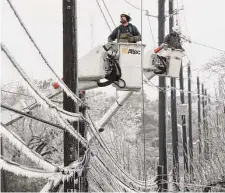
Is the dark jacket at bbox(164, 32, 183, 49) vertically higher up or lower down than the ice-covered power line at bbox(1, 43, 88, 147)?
higher up

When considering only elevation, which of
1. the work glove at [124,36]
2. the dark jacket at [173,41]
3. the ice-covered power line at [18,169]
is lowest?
the ice-covered power line at [18,169]

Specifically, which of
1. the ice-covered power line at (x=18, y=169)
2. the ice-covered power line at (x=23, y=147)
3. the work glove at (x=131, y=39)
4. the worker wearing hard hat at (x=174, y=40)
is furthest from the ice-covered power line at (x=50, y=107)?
the worker wearing hard hat at (x=174, y=40)

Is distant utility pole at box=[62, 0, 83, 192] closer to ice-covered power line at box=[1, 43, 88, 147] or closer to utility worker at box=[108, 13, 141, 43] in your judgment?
ice-covered power line at box=[1, 43, 88, 147]

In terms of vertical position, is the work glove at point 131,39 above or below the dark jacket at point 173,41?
below

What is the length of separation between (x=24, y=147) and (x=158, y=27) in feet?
35.6

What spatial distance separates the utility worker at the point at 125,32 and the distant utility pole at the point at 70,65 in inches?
91.9

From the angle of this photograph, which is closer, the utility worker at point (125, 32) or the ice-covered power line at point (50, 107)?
the ice-covered power line at point (50, 107)

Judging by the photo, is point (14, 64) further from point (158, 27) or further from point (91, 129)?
point (158, 27)

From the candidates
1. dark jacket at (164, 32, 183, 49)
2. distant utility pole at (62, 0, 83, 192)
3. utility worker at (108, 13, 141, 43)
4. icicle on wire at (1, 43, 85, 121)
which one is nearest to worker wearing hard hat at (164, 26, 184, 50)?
dark jacket at (164, 32, 183, 49)

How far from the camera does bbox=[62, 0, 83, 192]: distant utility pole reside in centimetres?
581

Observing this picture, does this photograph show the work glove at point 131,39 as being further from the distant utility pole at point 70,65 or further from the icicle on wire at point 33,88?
the icicle on wire at point 33,88

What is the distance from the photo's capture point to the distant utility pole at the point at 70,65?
229 inches

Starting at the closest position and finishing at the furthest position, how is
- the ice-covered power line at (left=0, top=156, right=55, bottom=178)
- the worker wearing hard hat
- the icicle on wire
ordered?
the ice-covered power line at (left=0, top=156, right=55, bottom=178), the icicle on wire, the worker wearing hard hat

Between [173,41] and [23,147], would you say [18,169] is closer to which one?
[23,147]
